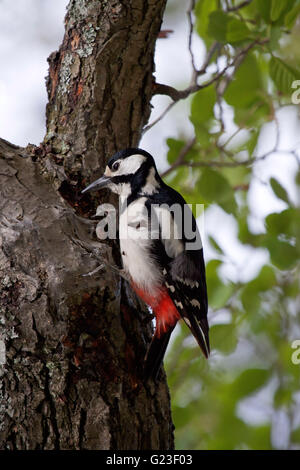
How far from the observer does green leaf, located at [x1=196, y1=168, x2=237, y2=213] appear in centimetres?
241

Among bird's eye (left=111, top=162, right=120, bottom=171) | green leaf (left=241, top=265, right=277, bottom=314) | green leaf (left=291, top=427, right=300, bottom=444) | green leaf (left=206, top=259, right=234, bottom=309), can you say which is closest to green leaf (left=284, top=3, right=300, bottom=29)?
bird's eye (left=111, top=162, right=120, bottom=171)

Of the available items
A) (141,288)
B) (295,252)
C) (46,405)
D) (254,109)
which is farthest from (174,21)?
(46,405)

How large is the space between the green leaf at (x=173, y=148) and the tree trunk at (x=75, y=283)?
1.43 feet

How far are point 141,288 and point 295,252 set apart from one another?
0.78 meters

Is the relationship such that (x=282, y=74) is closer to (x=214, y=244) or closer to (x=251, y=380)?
(x=214, y=244)

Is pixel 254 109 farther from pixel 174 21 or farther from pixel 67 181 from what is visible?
pixel 174 21

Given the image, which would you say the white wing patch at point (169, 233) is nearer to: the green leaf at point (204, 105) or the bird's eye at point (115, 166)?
the bird's eye at point (115, 166)

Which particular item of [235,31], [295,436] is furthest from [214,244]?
[295,436]

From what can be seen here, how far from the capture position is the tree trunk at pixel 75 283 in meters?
1.54

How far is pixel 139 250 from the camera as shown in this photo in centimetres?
203

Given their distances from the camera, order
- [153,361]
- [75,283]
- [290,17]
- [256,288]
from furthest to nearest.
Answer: [256,288] < [290,17] < [153,361] < [75,283]

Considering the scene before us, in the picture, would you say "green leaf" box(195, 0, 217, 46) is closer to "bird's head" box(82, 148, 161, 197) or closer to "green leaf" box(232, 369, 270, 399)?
"bird's head" box(82, 148, 161, 197)

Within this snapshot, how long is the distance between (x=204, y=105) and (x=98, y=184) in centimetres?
73

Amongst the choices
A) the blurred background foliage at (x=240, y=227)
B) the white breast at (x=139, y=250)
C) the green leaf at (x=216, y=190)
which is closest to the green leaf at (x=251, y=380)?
the blurred background foliage at (x=240, y=227)
